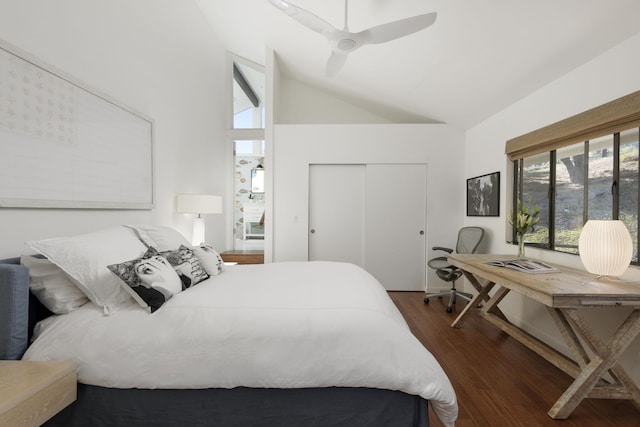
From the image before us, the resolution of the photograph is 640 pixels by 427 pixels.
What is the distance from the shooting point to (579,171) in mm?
2215

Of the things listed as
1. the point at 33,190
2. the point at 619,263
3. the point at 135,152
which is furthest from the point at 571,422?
the point at 135,152

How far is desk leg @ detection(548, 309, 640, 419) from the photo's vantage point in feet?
4.84

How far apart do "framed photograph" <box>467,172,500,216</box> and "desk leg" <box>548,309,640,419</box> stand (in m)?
1.75

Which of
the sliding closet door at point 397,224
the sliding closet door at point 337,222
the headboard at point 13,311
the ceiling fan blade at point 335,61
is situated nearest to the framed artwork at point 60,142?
the headboard at point 13,311

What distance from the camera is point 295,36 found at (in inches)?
134

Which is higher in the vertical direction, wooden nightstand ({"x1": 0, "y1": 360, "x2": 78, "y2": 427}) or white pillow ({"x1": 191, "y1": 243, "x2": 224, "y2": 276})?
white pillow ({"x1": 191, "y1": 243, "x2": 224, "y2": 276})

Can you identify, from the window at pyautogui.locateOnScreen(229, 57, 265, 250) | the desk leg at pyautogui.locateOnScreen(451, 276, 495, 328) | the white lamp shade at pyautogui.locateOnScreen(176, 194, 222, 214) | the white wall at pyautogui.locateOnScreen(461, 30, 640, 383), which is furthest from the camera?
the window at pyautogui.locateOnScreen(229, 57, 265, 250)

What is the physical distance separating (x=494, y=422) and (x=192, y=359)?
A: 160cm

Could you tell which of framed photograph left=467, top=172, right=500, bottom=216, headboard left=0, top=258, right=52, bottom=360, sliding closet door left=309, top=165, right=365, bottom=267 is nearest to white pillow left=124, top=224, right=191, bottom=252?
headboard left=0, top=258, right=52, bottom=360

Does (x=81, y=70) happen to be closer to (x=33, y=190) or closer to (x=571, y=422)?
(x=33, y=190)

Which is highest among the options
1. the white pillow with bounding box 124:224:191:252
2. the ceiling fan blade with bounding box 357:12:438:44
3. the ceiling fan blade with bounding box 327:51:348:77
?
the ceiling fan blade with bounding box 327:51:348:77

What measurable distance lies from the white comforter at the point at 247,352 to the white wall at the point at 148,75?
0.87m

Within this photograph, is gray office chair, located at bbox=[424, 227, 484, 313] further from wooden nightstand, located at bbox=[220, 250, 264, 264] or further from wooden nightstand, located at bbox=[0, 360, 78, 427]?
wooden nightstand, located at bbox=[0, 360, 78, 427]

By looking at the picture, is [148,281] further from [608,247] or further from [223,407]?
[608,247]
